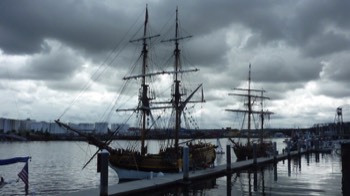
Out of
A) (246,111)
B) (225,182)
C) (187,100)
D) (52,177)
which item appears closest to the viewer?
(225,182)

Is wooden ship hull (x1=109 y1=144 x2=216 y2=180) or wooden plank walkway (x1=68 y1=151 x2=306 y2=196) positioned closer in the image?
wooden plank walkway (x1=68 y1=151 x2=306 y2=196)

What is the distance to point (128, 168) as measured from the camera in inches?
1656

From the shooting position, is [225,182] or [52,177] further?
[52,177]

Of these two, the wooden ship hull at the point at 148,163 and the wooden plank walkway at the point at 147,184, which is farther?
the wooden ship hull at the point at 148,163

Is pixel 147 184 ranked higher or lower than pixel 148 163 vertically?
lower

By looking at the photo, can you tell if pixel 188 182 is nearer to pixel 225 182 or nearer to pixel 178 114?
pixel 225 182

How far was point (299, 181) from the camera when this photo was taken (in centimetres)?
3319

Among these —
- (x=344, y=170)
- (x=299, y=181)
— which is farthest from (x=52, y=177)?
(x=344, y=170)

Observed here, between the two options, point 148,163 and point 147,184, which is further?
point 148,163

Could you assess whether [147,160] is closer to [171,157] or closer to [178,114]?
[171,157]

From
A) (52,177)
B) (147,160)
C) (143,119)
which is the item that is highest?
(143,119)

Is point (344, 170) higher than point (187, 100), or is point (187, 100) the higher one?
point (187, 100)

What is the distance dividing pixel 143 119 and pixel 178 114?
4.54m

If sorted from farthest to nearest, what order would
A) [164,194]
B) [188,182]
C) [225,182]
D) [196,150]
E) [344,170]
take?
[196,150]
[225,182]
[188,182]
[164,194]
[344,170]
